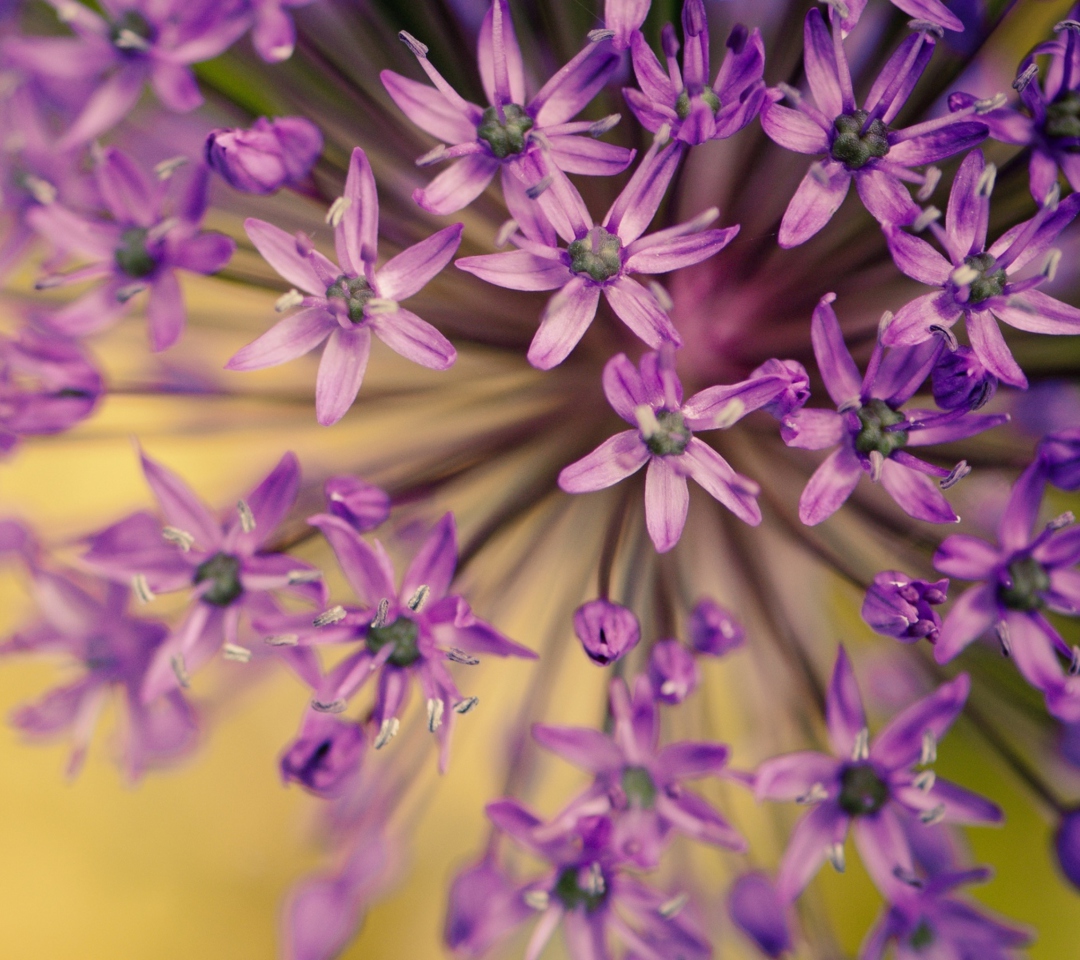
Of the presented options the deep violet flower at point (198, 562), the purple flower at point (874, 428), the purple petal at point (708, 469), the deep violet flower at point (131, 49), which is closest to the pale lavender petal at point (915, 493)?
the purple flower at point (874, 428)

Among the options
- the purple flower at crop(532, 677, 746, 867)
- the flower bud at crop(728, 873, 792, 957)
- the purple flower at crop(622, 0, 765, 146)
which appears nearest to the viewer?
the purple flower at crop(622, 0, 765, 146)

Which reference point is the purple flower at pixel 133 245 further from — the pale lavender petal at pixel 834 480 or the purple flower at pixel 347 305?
the pale lavender petal at pixel 834 480

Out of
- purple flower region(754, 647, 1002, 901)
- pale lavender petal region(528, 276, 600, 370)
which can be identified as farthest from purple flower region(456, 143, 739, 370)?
purple flower region(754, 647, 1002, 901)

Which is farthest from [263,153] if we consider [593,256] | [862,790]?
[862,790]

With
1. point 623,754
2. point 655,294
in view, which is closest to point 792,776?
point 623,754

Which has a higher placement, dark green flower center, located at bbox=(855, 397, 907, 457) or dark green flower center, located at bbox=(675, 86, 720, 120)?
dark green flower center, located at bbox=(675, 86, 720, 120)

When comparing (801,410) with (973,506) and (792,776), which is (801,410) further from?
(973,506)

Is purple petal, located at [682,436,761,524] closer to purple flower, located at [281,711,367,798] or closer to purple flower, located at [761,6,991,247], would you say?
purple flower, located at [761,6,991,247]

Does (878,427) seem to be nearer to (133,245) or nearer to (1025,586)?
(1025,586)
